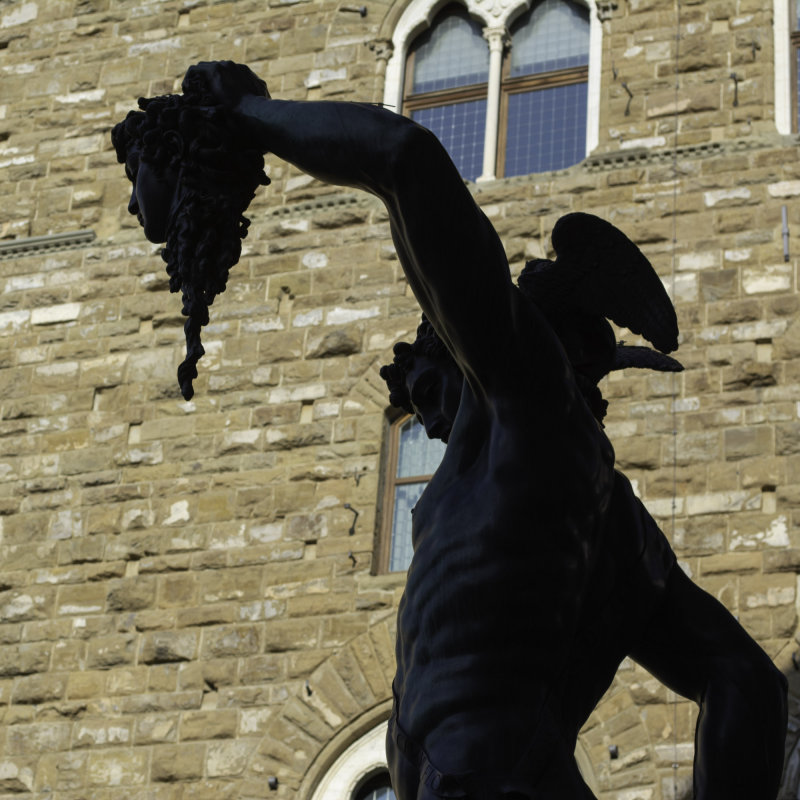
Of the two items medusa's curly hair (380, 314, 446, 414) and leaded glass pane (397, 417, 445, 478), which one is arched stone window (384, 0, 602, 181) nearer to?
leaded glass pane (397, 417, 445, 478)

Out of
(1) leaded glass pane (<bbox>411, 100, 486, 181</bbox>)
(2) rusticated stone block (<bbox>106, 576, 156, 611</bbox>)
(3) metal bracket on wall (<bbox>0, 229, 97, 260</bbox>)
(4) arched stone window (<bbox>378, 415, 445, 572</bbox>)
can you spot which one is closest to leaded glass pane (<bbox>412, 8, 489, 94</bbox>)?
(1) leaded glass pane (<bbox>411, 100, 486, 181</bbox>)

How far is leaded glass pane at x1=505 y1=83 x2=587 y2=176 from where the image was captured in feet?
37.9

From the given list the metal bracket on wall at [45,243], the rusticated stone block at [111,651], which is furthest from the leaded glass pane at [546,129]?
the rusticated stone block at [111,651]

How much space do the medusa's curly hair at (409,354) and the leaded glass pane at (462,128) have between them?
8713 mm

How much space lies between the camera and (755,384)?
10117 millimetres

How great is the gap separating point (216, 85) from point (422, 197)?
0.38m

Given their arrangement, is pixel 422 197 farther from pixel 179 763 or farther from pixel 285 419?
pixel 285 419

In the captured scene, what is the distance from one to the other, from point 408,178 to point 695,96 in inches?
359

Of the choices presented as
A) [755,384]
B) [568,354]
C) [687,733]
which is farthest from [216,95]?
[755,384]

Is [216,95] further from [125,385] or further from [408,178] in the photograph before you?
[125,385]

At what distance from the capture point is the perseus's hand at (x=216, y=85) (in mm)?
2654

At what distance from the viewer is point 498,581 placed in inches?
101

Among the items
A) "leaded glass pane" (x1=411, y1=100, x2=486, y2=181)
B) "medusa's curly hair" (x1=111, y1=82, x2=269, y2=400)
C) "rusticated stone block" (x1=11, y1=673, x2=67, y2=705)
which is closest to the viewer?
"medusa's curly hair" (x1=111, y1=82, x2=269, y2=400)

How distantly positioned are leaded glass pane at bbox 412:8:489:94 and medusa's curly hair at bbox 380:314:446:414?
9.25 meters
